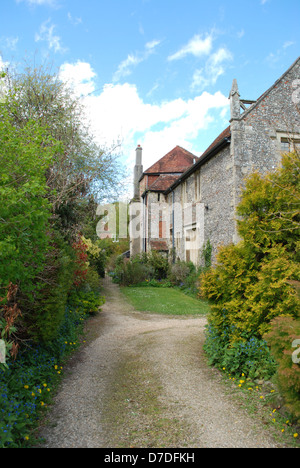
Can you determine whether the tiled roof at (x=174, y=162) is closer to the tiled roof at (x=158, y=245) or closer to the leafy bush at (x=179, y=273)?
the tiled roof at (x=158, y=245)

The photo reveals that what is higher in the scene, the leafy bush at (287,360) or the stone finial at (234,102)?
the stone finial at (234,102)

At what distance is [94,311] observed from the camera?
34.8ft

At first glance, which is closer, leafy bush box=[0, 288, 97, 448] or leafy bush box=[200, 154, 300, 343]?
leafy bush box=[0, 288, 97, 448]

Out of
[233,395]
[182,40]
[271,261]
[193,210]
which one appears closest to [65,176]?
[182,40]

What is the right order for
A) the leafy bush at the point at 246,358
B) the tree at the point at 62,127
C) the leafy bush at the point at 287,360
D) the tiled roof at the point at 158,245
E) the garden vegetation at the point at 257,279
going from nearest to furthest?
1. the leafy bush at the point at 287,360
2. the leafy bush at the point at 246,358
3. the garden vegetation at the point at 257,279
4. the tree at the point at 62,127
5. the tiled roof at the point at 158,245

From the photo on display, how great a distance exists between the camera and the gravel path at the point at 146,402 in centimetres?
340

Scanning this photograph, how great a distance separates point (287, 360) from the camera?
3.28 m

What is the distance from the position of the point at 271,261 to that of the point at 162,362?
264 cm

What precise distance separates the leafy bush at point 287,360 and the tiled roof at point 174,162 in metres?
22.0

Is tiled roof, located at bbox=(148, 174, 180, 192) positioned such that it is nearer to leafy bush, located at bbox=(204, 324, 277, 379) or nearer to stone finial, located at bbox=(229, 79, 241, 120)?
stone finial, located at bbox=(229, 79, 241, 120)

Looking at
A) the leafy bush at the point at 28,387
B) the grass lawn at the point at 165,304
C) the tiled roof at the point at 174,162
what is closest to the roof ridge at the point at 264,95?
the grass lawn at the point at 165,304

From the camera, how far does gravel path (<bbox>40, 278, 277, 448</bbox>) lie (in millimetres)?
3404

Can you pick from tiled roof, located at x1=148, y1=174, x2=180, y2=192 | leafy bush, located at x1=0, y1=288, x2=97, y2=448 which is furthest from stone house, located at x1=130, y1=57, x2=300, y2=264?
leafy bush, located at x1=0, y1=288, x2=97, y2=448

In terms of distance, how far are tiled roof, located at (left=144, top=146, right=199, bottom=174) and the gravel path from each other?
19211mm
